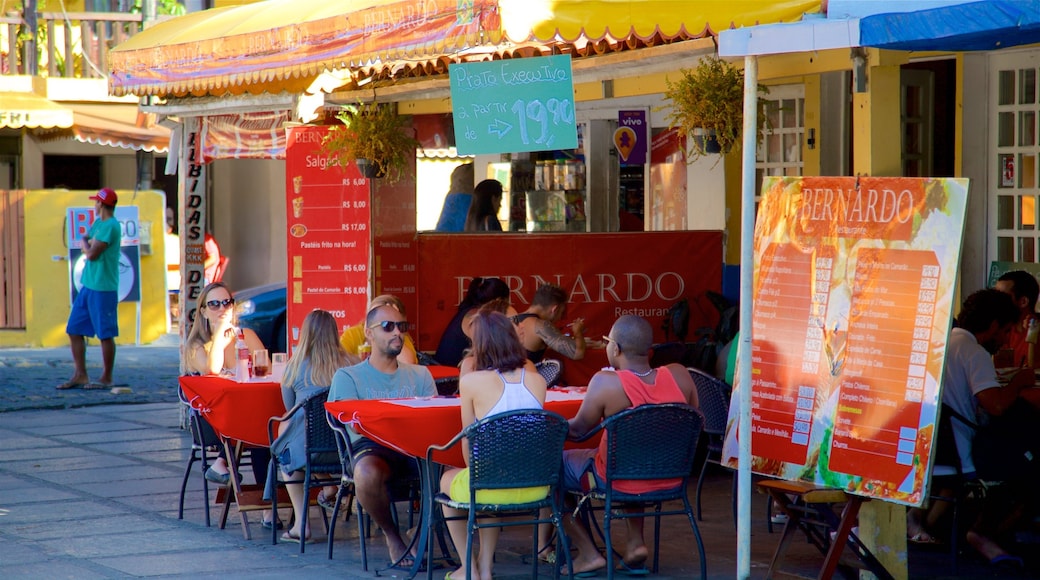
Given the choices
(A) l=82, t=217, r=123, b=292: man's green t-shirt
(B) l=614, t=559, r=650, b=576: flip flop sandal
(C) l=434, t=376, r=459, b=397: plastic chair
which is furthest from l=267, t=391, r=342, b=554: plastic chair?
(A) l=82, t=217, r=123, b=292: man's green t-shirt

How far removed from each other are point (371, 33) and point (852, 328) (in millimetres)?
3309

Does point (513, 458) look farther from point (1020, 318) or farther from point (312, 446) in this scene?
point (1020, 318)

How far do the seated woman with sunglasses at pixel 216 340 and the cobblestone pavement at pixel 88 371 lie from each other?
4.90 meters

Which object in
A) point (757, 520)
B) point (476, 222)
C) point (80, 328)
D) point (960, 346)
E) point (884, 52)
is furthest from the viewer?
point (80, 328)

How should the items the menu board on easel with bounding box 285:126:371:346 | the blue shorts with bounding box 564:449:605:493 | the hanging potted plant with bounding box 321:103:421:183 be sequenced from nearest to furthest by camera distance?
the blue shorts with bounding box 564:449:605:493
the hanging potted plant with bounding box 321:103:421:183
the menu board on easel with bounding box 285:126:371:346

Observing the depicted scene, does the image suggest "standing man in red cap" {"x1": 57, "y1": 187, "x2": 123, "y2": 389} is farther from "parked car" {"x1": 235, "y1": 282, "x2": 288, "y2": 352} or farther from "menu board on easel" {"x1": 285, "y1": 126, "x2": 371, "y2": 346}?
"menu board on easel" {"x1": 285, "y1": 126, "x2": 371, "y2": 346}

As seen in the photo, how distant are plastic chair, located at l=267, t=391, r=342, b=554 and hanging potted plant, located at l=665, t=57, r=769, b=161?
282 centimetres

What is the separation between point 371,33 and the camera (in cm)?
773

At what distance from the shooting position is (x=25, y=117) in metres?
17.9

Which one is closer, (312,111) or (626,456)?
(626,456)

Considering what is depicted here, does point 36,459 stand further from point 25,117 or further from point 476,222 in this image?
point 25,117

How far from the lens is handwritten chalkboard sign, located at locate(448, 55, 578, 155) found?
7.34 metres

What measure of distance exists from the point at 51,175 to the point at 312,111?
13.2 meters

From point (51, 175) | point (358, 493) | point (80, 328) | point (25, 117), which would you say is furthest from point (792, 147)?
point (51, 175)
